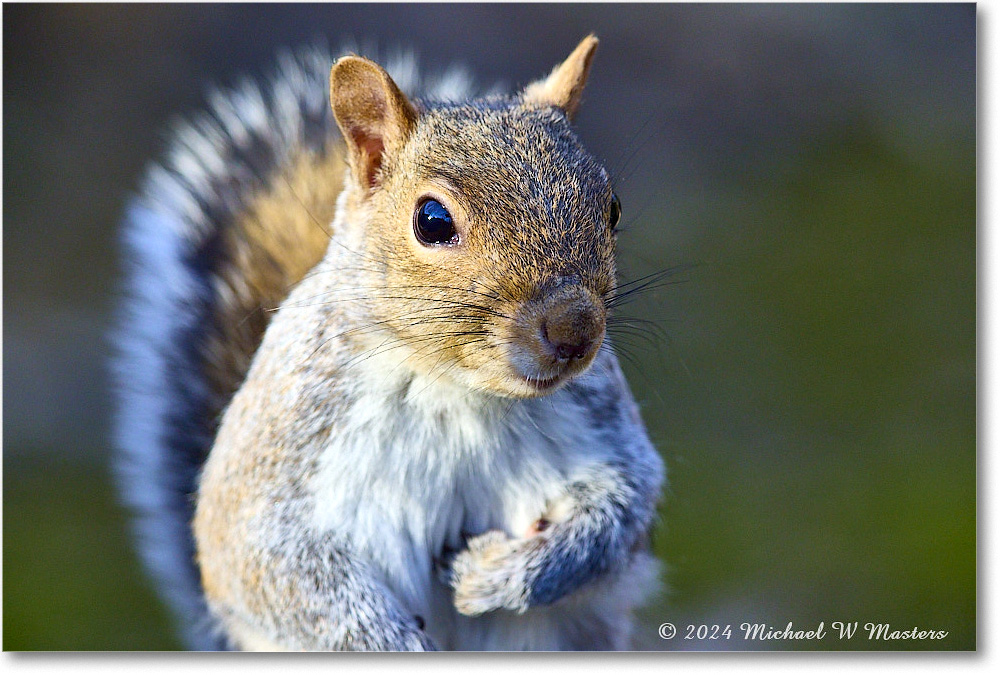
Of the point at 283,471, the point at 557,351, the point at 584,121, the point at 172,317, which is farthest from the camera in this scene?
the point at 584,121

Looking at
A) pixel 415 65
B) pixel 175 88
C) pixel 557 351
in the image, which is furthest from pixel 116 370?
pixel 557 351

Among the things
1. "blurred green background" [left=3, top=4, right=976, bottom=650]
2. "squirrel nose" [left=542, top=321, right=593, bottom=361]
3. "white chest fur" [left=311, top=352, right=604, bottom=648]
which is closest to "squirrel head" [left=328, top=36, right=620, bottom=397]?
"squirrel nose" [left=542, top=321, right=593, bottom=361]

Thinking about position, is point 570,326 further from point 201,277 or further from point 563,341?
point 201,277

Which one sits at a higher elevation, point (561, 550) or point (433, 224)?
point (433, 224)

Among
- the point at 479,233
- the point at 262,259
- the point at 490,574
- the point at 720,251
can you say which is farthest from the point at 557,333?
the point at 720,251

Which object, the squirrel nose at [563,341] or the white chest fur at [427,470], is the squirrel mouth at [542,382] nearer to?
Result: the squirrel nose at [563,341]

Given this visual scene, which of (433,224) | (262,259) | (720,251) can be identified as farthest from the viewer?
(720,251)

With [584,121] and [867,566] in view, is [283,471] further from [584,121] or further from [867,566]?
[867,566]
